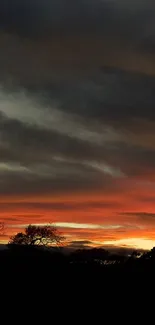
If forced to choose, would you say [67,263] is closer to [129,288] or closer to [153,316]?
[129,288]

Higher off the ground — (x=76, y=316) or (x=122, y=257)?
(x=122, y=257)

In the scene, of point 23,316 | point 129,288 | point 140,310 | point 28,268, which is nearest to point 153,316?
point 140,310

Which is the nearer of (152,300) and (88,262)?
(152,300)

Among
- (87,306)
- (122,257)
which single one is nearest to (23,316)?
(87,306)

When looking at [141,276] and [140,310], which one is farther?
[141,276]

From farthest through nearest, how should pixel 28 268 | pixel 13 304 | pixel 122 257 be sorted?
pixel 122 257 < pixel 28 268 < pixel 13 304

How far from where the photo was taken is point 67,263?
33031 mm

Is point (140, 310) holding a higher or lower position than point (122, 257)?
lower

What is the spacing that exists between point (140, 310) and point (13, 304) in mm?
6396

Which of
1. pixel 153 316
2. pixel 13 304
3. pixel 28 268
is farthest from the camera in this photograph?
pixel 28 268

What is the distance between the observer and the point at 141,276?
2906 cm

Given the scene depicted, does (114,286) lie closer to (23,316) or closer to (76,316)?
(76,316)

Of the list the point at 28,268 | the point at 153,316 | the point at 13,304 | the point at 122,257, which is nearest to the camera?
the point at 153,316

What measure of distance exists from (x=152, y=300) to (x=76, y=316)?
377cm
